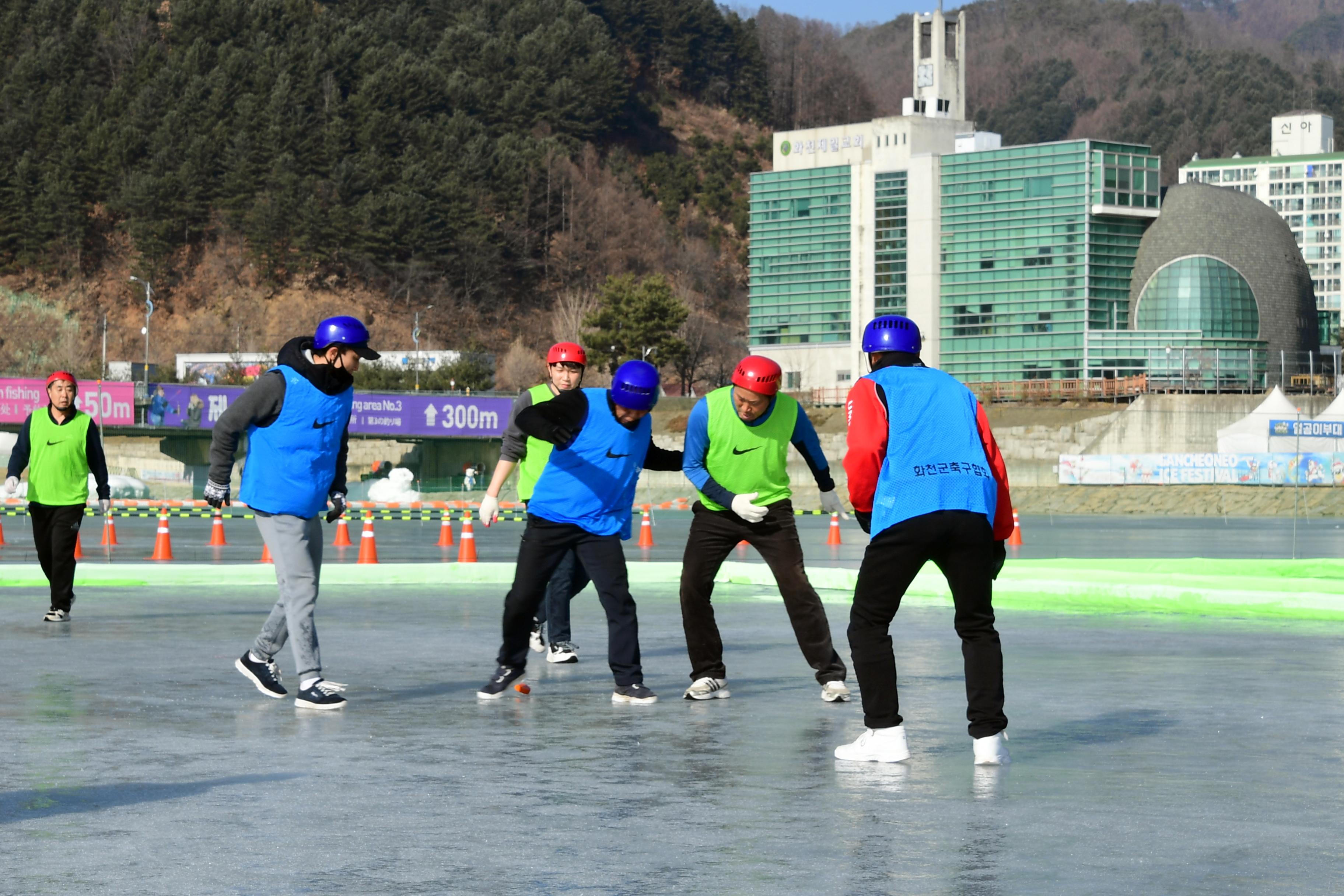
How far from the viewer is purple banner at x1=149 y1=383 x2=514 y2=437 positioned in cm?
6419

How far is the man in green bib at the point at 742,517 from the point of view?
368 inches

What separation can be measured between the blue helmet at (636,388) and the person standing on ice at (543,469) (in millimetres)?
1247

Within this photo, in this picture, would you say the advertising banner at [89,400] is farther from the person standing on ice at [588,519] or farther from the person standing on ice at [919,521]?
the person standing on ice at [919,521]

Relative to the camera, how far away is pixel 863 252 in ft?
344

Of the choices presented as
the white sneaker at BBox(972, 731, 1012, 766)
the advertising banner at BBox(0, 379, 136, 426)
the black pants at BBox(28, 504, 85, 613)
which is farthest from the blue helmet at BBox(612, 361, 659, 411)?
the advertising banner at BBox(0, 379, 136, 426)

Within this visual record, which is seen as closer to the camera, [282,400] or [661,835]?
[661,835]

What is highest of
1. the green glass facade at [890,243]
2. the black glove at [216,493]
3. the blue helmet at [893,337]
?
the green glass facade at [890,243]

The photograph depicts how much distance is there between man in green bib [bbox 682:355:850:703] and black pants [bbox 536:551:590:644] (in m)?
1.64

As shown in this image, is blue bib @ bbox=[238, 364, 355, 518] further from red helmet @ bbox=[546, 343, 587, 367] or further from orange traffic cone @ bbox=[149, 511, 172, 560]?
orange traffic cone @ bbox=[149, 511, 172, 560]

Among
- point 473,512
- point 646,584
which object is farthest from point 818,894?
point 473,512

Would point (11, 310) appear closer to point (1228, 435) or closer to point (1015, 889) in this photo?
point (1228, 435)

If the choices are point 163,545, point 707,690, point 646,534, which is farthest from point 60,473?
point 646,534

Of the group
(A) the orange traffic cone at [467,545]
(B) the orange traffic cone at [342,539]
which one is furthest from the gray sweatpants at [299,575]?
(B) the orange traffic cone at [342,539]

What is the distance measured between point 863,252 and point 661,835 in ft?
330
